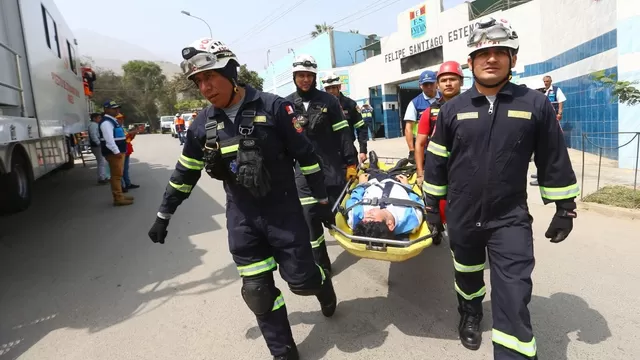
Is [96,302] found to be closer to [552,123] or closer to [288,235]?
[288,235]

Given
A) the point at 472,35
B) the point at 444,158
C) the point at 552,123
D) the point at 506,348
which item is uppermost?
the point at 472,35

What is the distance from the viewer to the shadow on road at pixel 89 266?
338 centimetres

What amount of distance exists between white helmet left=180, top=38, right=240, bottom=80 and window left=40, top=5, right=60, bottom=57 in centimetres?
532

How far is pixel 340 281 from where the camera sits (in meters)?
3.83

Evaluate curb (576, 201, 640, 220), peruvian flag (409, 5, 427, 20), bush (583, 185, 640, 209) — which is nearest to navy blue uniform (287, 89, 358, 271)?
curb (576, 201, 640, 220)

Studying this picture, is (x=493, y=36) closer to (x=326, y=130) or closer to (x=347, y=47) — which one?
(x=326, y=130)

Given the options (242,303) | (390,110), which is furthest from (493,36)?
(390,110)

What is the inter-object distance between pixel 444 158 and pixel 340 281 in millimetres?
1782

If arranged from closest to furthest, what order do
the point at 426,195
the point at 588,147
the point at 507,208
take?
the point at 507,208, the point at 426,195, the point at 588,147

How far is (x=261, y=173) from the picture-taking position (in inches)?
93.2

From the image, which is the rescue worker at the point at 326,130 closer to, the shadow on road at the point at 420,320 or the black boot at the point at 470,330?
the shadow on road at the point at 420,320

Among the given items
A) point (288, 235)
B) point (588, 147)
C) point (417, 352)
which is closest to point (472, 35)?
point (288, 235)

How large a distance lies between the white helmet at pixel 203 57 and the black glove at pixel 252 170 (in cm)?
49

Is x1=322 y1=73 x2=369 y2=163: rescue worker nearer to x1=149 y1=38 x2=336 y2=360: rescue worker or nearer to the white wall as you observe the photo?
x1=149 y1=38 x2=336 y2=360: rescue worker
